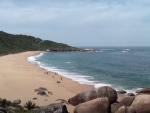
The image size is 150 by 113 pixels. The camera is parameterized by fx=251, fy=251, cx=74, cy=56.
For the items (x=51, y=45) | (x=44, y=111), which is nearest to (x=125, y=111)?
(x=44, y=111)

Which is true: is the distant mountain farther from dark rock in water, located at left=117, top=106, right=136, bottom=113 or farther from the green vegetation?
dark rock in water, located at left=117, top=106, right=136, bottom=113

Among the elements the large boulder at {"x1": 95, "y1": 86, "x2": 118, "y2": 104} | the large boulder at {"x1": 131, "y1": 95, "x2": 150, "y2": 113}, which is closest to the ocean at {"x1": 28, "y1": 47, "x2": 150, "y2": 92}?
the large boulder at {"x1": 95, "y1": 86, "x2": 118, "y2": 104}

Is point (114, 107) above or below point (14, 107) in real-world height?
below

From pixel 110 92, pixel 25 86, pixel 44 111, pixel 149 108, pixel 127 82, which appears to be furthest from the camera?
pixel 127 82

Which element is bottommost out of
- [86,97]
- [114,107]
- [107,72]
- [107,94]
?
[107,72]

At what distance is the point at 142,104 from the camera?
55.0ft

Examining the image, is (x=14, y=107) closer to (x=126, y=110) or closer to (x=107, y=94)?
(x=107, y=94)

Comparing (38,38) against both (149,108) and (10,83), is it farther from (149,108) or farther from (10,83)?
(149,108)

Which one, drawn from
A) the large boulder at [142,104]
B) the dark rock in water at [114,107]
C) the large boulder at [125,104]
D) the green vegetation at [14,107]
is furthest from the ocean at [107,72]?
the green vegetation at [14,107]

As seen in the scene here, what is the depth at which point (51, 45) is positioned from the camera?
16788 cm

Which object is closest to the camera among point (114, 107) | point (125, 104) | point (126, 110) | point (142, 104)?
point (126, 110)

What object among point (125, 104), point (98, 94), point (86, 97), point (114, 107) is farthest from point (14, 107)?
point (125, 104)

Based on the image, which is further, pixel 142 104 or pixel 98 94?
pixel 98 94

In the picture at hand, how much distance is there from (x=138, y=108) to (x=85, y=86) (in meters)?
13.4
